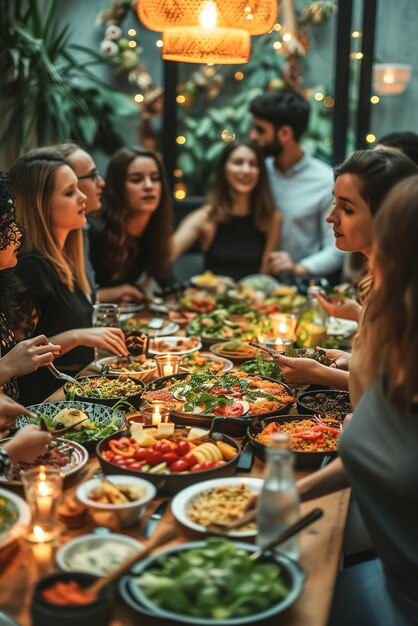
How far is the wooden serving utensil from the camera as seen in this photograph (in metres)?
1.34

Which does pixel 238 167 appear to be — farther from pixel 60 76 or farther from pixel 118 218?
pixel 60 76

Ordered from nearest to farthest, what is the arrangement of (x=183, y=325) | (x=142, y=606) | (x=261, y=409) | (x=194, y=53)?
(x=142, y=606) → (x=261, y=409) → (x=194, y=53) → (x=183, y=325)

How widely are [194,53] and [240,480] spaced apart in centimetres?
188

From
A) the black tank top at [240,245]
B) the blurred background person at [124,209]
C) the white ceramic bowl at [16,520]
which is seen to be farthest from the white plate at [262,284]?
the white ceramic bowl at [16,520]

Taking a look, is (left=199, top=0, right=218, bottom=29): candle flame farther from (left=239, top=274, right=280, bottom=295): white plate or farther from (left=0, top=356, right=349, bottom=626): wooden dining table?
(left=0, top=356, right=349, bottom=626): wooden dining table

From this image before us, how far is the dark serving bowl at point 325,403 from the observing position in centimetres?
229

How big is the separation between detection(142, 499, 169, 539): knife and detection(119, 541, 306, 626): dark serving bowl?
0.17 meters

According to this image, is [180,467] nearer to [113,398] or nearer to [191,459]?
[191,459]

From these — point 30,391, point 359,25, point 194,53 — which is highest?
point 359,25

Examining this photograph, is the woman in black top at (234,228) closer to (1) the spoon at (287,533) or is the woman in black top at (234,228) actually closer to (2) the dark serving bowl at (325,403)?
(2) the dark serving bowl at (325,403)

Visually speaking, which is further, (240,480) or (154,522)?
(240,480)

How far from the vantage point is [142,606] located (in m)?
1.34

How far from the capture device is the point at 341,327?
3.53 m

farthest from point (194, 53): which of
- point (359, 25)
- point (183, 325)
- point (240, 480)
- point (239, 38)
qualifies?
point (359, 25)
